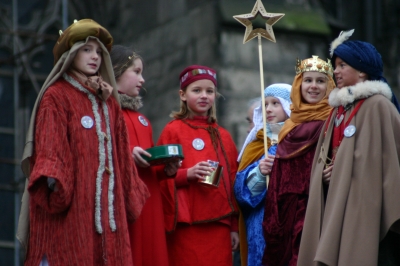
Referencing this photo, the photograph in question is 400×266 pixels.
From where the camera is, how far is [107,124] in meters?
7.96

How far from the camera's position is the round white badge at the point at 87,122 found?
308 inches

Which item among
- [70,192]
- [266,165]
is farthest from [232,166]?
[70,192]

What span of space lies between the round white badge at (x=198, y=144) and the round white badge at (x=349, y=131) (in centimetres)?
152

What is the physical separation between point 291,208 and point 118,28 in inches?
301

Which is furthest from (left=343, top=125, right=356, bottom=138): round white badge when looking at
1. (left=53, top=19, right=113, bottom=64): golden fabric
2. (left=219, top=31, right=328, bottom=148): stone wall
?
(left=219, top=31, right=328, bottom=148): stone wall

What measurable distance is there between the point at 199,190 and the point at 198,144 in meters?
0.36

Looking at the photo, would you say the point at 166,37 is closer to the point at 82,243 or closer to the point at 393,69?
the point at 393,69

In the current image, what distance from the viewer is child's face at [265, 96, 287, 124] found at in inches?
363

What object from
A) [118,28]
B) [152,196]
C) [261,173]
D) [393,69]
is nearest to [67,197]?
[152,196]

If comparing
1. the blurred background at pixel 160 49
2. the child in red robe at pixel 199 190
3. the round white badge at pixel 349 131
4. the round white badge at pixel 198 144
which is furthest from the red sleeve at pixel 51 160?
the blurred background at pixel 160 49

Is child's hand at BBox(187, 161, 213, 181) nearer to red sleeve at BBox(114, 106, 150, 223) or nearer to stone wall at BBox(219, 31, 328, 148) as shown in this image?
red sleeve at BBox(114, 106, 150, 223)

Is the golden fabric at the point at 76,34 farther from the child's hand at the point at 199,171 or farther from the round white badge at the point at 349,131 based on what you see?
the round white badge at the point at 349,131

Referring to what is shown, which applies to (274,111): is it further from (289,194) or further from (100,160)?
(100,160)

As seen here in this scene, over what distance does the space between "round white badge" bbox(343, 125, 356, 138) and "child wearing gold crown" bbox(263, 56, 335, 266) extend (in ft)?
2.02
